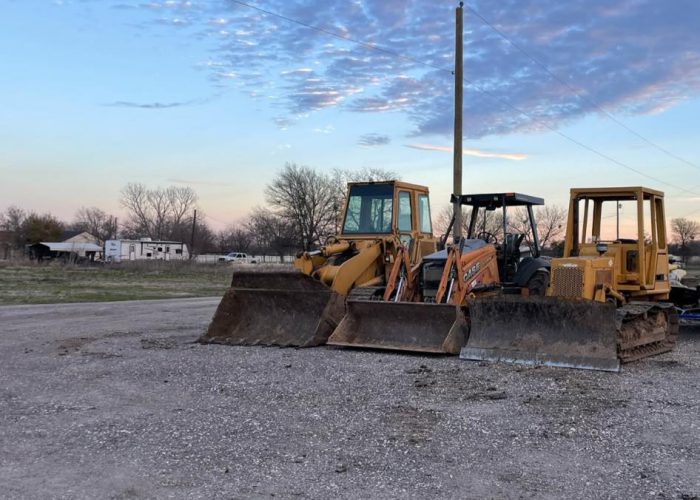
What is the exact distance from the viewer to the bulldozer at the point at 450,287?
35.7ft


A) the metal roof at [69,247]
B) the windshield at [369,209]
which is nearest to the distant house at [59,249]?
the metal roof at [69,247]

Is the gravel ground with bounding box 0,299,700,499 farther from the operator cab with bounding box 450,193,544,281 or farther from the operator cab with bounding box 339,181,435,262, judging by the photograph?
the operator cab with bounding box 339,181,435,262

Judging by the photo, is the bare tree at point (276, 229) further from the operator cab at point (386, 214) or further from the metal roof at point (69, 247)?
the operator cab at point (386, 214)

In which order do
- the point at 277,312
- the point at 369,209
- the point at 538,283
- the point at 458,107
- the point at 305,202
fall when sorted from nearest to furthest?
the point at 538,283 < the point at 277,312 < the point at 369,209 < the point at 458,107 < the point at 305,202

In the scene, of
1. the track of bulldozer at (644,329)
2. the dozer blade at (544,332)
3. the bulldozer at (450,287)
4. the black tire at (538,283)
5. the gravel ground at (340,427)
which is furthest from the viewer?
the black tire at (538,283)

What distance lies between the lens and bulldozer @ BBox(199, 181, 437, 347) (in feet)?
39.2

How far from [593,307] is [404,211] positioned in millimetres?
5133

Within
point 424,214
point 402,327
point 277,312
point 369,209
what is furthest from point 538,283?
point 277,312

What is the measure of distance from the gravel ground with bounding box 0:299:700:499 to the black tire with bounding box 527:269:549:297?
2490 millimetres

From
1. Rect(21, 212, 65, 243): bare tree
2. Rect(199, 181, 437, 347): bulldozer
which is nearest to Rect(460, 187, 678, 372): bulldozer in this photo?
Rect(199, 181, 437, 347): bulldozer

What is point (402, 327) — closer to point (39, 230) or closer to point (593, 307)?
point (593, 307)

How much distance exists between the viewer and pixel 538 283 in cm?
1220

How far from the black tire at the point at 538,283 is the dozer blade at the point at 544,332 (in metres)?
1.91

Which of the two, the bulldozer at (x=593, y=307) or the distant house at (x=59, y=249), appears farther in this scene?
the distant house at (x=59, y=249)
